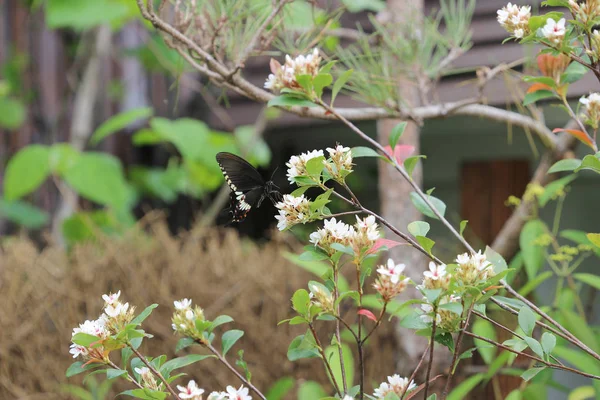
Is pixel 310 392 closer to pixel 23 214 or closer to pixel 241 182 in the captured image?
pixel 241 182

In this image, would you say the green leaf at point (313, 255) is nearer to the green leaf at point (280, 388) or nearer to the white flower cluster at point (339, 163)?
the white flower cluster at point (339, 163)

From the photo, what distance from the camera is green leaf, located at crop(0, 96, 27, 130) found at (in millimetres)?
3039

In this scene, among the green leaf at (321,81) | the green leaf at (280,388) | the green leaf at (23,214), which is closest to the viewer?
the green leaf at (321,81)

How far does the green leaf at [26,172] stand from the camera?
2.55 meters

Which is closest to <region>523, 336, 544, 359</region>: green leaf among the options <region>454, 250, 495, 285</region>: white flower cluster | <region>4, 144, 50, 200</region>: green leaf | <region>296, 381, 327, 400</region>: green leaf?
<region>454, 250, 495, 285</region>: white flower cluster

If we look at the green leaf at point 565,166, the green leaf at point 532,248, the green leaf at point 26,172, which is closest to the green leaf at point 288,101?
the green leaf at point 565,166

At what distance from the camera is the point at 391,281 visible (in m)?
0.71

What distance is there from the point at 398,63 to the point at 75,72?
2.09 meters

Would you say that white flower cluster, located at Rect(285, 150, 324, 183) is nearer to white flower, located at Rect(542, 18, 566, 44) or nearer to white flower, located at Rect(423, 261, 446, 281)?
white flower, located at Rect(423, 261, 446, 281)

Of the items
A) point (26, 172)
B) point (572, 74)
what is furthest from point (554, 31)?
point (26, 172)

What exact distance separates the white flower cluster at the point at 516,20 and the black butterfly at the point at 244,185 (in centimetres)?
36

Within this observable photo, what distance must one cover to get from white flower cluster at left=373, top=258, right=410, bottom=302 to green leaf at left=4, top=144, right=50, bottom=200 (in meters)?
2.11

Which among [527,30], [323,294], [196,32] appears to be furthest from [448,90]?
[323,294]

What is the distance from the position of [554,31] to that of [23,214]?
2.63m
